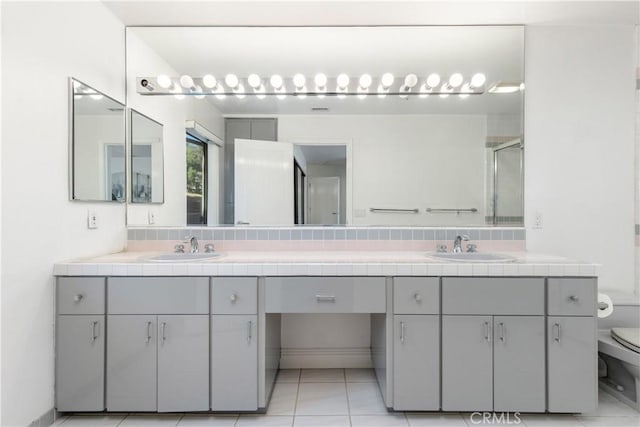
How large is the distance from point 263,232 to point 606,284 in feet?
7.52

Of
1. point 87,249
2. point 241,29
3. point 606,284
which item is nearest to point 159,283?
point 87,249

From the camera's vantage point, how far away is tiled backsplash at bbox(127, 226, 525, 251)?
2223 millimetres

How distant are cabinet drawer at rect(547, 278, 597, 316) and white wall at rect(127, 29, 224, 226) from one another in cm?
213

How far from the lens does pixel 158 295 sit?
5.41ft

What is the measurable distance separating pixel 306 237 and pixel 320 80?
1.02 meters

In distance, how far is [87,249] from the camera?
187 cm

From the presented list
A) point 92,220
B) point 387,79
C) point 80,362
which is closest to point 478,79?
point 387,79

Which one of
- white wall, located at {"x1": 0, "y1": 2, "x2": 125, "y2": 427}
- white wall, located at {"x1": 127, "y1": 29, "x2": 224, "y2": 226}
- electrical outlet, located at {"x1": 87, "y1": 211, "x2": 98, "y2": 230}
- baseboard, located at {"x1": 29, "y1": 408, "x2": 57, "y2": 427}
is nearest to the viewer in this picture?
white wall, located at {"x1": 0, "y1": 2, "x2": 125, "y2": 427}

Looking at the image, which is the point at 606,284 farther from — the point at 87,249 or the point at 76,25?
the point at 76,25

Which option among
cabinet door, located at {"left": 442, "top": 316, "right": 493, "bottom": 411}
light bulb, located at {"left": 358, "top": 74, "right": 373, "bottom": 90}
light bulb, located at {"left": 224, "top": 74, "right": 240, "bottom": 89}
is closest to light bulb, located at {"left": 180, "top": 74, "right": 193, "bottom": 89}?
light bulb, located at {"left": 224, "top": 74, "right": 240, "bottom": 89}

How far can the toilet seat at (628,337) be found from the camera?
1720 millimetres

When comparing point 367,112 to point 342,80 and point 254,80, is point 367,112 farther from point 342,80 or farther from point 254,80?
point 254,80

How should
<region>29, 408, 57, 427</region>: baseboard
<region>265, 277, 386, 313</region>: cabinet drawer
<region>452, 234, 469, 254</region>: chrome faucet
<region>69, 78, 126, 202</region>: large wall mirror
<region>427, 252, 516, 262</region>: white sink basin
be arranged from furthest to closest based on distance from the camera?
1. <region>452, 234, 469, 254</region>: chrome faucet
2. <region>427, 252, 516, 262</region>: white sink basin
3. <region>69, 78, 126, 202</region>: large wall mirror
4. <region>265, 277, 386, 313</region>: cabinet drawer
5. <region>29, 408, 57, 427</region>: baseboard

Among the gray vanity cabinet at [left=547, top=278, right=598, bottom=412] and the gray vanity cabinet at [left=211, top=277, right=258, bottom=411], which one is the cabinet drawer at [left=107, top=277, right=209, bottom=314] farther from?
the gray vanity cabinet at [left=547, top=278, right=598, bottom=412]
